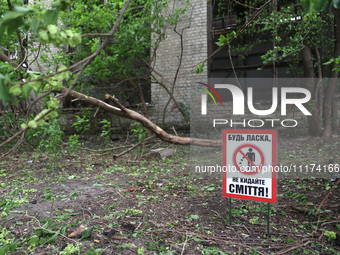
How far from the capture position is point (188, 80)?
8.39 metres

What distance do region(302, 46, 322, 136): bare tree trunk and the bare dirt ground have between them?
231cm

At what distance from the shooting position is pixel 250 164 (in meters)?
2.42

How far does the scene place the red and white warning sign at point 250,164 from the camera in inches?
91.7

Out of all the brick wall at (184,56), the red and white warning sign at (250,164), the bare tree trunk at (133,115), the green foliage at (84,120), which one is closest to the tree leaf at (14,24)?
the red and white warning sign at (250,164)

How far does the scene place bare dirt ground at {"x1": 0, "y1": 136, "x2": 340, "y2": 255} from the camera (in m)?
2.14

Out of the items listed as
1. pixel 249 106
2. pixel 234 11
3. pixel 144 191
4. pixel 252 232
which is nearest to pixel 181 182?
pixel 144 191

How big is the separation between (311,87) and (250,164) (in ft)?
17.1

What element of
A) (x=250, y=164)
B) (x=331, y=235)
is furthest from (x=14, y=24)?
(x=331, y=235)

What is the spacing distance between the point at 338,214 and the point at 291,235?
69 centimetres

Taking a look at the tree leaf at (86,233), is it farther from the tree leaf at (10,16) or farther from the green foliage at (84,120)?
the green foliage at (84,120)

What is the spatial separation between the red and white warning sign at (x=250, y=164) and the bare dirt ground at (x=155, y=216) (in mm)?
371

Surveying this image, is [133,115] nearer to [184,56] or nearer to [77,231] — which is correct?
[77,231]

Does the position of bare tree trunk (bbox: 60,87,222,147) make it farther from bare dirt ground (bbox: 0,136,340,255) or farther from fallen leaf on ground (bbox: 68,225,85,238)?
fallen leaf on ground (bbox: 68,225,85,238)

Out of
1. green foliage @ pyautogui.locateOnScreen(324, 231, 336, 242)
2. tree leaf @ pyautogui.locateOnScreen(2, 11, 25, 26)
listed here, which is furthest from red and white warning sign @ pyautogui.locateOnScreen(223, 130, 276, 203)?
tree leaf @ pyautogui.locateOnScreen(2, 11, 25, 26)
